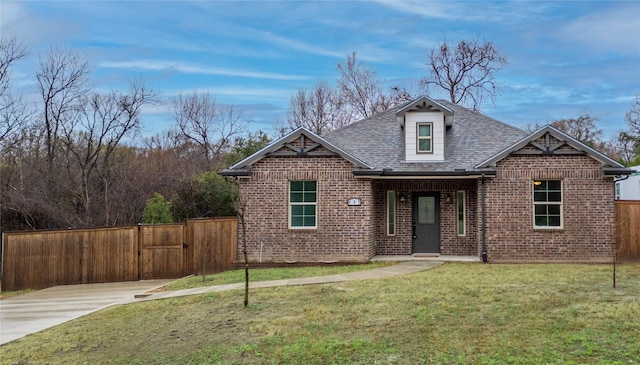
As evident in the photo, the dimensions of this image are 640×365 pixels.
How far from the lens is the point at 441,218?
51.7ft

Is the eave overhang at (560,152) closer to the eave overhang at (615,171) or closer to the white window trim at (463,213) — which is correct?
the eave overhang at (615,171)

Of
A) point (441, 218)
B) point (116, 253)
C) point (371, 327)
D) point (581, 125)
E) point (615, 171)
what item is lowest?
point (371, 327)

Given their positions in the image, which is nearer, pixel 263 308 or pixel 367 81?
pixel 263 308

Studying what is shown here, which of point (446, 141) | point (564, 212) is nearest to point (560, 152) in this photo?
point (564, 212)

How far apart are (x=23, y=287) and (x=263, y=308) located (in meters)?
Answer: 11.0

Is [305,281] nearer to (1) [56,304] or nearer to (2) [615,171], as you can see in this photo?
(1) [56,304]

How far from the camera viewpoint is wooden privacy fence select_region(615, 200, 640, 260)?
45.8ft

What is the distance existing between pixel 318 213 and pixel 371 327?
7.88 metres

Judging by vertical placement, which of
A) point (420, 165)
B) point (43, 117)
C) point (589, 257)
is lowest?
point (589, 257)

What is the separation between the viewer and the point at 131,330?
7543mm

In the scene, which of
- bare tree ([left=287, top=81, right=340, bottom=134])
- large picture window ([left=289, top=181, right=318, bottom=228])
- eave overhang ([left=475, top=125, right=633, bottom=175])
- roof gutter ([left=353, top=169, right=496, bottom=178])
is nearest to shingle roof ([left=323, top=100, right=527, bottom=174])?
roof gutter ([left=353, top=169, right=496, bottom=178])

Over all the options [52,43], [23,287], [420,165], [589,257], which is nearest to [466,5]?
[420,165]

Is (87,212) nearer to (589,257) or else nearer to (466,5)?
(466,5)

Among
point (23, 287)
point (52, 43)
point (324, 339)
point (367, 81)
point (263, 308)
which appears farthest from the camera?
point (367, 81)
